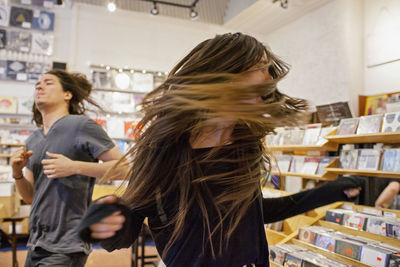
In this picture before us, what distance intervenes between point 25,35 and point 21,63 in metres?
0.56

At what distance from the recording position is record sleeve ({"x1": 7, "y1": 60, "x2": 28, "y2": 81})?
582 cm

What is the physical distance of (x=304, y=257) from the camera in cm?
191

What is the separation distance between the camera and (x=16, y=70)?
19.2 feet

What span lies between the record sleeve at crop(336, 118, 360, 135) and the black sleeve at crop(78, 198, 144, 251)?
2129 millimetres

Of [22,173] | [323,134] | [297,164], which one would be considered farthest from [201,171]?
[297,164]

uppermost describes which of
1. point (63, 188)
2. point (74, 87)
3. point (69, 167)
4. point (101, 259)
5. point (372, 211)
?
point (74, 87)

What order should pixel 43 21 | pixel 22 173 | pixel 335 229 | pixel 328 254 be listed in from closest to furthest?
1. pixel 22 173
2. pixel 328 254
3. pixel 335 229
4. pixel 43 21

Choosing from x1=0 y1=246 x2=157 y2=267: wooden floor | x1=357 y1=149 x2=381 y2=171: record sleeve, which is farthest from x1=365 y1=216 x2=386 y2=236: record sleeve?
x1=0 y1=246 x2=157 y2=267: wooden floor

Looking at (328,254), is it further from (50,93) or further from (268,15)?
(268,15)

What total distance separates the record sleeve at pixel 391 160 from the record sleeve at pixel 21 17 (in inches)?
248

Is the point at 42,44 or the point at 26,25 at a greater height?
the point at 26,25

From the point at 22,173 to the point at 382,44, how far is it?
5136 millimetres

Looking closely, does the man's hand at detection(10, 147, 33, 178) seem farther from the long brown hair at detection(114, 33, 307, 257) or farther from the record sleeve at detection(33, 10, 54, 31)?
the record sleeve at detection(33, 10, 54, 31)

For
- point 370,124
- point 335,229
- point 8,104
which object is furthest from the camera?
point 8,104
